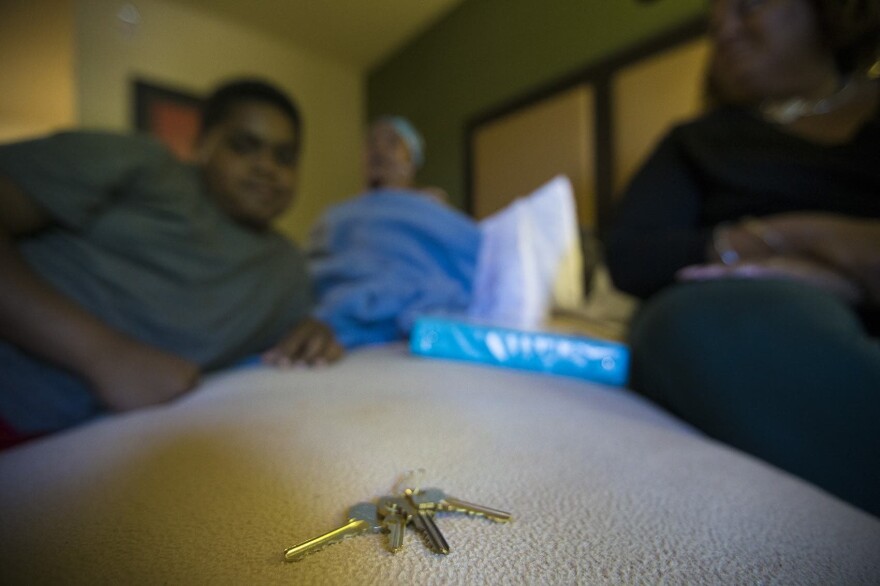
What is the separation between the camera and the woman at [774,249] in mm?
294

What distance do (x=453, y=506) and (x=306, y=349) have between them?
493 mm

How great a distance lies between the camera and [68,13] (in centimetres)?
34

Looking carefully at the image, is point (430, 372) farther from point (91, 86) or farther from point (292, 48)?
point (91, 86)

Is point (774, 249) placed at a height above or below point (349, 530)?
above

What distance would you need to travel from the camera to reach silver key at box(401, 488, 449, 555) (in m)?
0.18

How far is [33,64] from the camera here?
32cm

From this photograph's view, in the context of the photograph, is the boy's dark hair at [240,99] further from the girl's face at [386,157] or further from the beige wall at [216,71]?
the girl's face at [386,157]

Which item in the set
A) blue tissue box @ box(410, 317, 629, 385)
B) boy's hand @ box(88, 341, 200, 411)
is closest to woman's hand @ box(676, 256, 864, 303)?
blue tissue box @ box(410, 317, 629, 385)

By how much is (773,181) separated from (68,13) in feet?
2.83

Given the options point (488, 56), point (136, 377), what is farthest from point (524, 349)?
point (488, 56)

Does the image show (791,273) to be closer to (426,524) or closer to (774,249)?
(774,249)

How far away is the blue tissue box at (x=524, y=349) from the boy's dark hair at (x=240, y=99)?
487mm

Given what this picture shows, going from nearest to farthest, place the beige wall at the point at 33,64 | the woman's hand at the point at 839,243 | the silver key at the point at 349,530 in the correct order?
the silver key at the point at 349,530 < the beige wall at the point at 33,64 < the woman's hand at the point at 839,243

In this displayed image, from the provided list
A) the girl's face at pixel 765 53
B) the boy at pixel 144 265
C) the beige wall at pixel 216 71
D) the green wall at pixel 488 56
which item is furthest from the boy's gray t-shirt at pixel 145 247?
the girl's face at pixel 765 53
